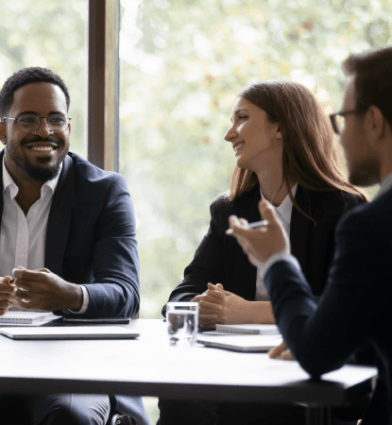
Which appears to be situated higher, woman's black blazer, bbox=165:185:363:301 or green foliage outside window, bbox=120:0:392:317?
green foliage outside window, bbox=120:0:392:317

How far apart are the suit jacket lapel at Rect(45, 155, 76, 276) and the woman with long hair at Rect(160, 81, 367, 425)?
1.61 feet

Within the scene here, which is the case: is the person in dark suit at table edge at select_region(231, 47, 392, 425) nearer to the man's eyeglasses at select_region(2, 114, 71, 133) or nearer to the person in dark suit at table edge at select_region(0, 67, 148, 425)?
the person in dark suit at table edge at select_region(0, 67, 148, 425)

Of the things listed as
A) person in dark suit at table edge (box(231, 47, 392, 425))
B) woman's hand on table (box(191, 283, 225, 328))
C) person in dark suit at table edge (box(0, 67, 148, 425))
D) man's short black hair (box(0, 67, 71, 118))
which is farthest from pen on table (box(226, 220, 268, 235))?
man's short black hair (box(0, 67, 71, 118))

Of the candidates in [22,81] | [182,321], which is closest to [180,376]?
[182,321]

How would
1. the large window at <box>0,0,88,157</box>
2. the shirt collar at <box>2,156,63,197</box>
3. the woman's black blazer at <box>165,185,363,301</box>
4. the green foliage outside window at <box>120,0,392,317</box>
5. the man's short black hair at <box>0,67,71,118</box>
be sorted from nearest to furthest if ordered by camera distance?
the woman's black blazer at <box>165,185,363,301</box>
the shirt collar at <box>2,156,63,197</box>
the man's short black hair at <box>0,67,71,118</box>
the green foliage outside window at <box>120,0,392,317</box>
the large window at <box>0,0,88,157</box>

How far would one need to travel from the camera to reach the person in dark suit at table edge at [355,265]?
933 millimetres

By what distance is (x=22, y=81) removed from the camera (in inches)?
96.7

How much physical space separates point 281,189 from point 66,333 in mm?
1033

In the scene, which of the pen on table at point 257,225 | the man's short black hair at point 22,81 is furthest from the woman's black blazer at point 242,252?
the man's short black hair at point 22,81

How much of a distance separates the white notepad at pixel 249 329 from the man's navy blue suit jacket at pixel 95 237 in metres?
0.52

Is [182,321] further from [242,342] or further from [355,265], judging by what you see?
[355,265]

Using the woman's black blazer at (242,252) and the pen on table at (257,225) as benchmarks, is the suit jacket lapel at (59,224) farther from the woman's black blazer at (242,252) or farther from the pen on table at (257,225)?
the pen on table at (257,225)

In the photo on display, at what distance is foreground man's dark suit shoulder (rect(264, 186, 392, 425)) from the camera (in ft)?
3.05

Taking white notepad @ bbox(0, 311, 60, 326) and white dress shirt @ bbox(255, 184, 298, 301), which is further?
white dress shirt @ bbox(255, 184, 298, 301)
